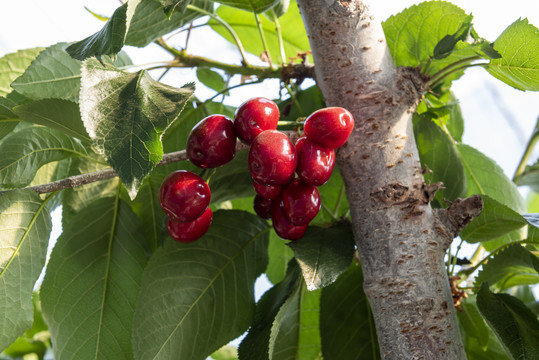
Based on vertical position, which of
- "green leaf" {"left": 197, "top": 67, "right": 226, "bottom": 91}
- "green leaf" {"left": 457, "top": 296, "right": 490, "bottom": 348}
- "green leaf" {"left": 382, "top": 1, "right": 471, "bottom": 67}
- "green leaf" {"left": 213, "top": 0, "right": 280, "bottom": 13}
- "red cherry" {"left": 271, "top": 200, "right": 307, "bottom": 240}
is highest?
"green leaf" {"left": 197, "top": 67, "right": 226, "bottom": 91}

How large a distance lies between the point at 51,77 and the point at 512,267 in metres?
0.58

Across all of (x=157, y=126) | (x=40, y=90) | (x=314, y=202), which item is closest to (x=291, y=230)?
(x=314, y=202)

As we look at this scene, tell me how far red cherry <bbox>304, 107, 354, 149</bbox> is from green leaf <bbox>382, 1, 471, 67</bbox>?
20 cm

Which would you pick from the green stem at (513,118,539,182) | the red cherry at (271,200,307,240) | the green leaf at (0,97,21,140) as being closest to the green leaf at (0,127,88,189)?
the green leaf at (0,97,21,140)

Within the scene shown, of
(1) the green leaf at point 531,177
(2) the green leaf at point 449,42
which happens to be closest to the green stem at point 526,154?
(1) the green leaf at point 531,177

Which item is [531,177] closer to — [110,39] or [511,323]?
[511,323]

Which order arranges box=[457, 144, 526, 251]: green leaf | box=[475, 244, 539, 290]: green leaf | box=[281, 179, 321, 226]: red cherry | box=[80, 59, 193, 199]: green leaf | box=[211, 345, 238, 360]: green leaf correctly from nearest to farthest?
box=[80, 59, 193, 199]: green leaf, box=[281, 179, 321, 226]: red cherry, box=[475, 244, 539, 290]: green leaf, box=[457, 144, 526, 251]: green leaf, box=[211, 345, 238, 360]: green leaf

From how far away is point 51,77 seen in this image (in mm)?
564

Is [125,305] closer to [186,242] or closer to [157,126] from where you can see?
[186,242]

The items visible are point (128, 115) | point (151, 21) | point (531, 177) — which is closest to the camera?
point (128, 115)

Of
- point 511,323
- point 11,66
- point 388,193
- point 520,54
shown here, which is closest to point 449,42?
point 520,54

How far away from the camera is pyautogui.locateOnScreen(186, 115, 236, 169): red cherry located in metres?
0.42

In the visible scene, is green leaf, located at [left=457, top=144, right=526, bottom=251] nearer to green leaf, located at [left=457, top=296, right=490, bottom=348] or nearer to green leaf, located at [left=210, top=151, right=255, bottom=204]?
green leaf, located at [left=457, top=296, right=490, bottom=348]

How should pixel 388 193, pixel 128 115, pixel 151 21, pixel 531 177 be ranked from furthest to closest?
pixel 531 177, pixel 151 21, pixel 388 193, pixel 128 115
